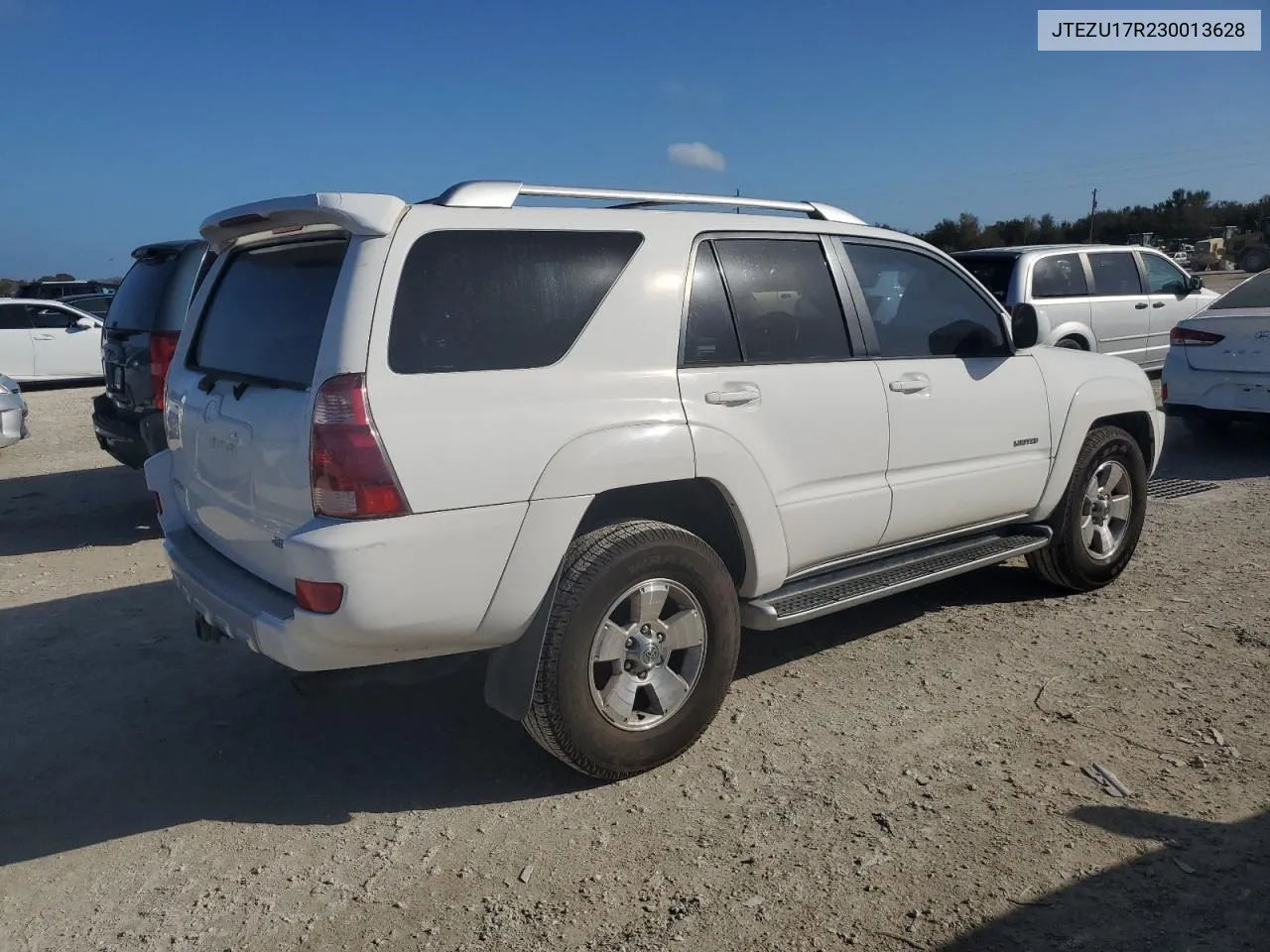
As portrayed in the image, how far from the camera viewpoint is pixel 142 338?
7.02m

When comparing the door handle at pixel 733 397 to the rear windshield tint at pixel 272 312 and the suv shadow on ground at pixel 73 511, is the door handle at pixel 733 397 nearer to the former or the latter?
the rear windshield tint at pixel 272 312

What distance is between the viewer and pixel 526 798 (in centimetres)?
359

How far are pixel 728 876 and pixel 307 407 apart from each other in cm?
185

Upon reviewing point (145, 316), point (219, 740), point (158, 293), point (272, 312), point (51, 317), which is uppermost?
point (51, 317)

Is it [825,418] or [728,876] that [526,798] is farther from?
[825,418]

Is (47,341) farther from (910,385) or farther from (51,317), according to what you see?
(910,385)

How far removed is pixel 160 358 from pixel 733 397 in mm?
4591

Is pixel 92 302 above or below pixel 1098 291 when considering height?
above

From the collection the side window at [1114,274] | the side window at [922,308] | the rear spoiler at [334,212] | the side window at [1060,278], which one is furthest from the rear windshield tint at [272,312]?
the side window at [1114,274]

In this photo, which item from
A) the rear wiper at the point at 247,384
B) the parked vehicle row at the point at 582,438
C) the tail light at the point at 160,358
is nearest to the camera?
the parked vehicle row at the point at 582,438

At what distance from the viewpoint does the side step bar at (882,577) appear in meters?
3.97

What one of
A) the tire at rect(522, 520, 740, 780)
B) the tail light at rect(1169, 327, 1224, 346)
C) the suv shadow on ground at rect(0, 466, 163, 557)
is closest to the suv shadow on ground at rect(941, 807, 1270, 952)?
the tire at rect(522, 520, 740, 780)

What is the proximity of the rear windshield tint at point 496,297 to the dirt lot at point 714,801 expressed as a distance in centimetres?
115

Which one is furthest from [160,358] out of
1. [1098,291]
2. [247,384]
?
[1098,291]
